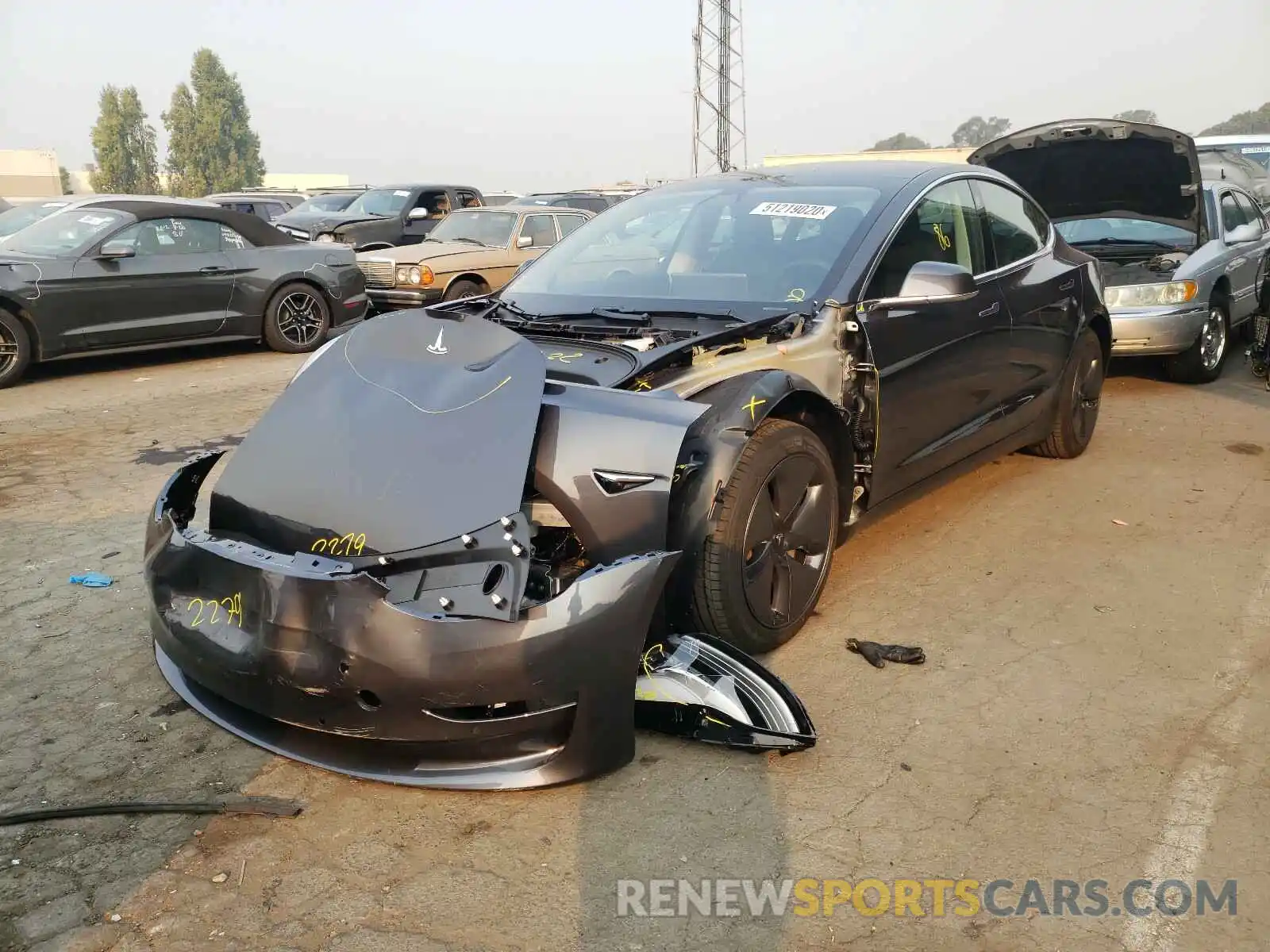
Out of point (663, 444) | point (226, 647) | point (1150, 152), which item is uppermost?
point (1150, 152)

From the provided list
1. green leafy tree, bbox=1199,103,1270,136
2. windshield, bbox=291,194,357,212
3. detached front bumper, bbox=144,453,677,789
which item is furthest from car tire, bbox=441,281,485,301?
green leafy tree, bbox=1199,103,1270,136

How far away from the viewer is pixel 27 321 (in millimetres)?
8781

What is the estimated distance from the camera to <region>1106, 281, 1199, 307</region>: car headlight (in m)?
8.34

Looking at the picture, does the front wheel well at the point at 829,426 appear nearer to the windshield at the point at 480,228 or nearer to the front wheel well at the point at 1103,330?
the front wheel well at the point at 1103,330

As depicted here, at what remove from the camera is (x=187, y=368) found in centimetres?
1005

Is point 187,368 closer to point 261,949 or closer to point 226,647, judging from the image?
point 226,647

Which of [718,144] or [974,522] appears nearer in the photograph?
[974,522]

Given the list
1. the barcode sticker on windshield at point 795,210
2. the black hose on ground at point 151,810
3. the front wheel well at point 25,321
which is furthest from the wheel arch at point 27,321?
the black hose on ground at point 151,810

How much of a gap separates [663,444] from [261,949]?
1634 mm

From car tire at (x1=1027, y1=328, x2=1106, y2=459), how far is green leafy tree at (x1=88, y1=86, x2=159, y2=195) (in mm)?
87089

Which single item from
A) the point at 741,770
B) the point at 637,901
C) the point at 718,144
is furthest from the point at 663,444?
the point at 718,144

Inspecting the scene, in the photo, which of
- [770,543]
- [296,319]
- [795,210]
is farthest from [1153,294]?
[296,319]

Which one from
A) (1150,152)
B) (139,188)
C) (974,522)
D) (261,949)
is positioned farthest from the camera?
(139,188)

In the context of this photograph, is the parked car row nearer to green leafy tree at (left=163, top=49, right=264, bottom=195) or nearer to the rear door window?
the rear door window
